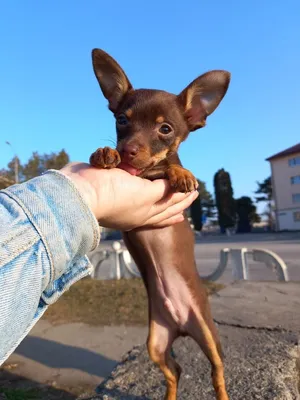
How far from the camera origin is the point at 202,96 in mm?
3121

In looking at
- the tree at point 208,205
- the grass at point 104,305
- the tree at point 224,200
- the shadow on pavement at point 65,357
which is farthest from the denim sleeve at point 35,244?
the tree at point 208,205

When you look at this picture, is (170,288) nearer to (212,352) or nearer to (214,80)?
(212,352)

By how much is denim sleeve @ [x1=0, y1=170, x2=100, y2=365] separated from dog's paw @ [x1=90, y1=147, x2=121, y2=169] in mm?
637

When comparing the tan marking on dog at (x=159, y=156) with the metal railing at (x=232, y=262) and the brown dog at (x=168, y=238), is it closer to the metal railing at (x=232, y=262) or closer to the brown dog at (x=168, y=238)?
the brown dog at (x=168, y=238)

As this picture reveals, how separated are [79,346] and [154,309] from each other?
2.91m

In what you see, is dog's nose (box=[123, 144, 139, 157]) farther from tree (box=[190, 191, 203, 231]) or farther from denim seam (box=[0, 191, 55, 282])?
tree (box=[190, 191, 203, 231])

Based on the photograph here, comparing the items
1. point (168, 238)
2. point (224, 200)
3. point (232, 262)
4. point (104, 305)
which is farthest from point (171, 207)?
point (224, 200)

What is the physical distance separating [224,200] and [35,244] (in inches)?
1782

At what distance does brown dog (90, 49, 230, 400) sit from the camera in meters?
2.79

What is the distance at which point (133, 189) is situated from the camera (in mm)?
1909

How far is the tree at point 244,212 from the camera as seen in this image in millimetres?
47938

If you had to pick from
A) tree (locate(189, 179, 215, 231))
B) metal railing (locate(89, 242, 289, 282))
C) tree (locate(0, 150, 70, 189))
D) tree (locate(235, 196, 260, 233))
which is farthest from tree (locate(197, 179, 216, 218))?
metal railing (locate(89, 242, 289, 282))

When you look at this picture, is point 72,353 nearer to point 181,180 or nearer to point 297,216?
point 181,180

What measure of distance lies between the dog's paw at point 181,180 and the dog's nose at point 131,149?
252 millimetres
